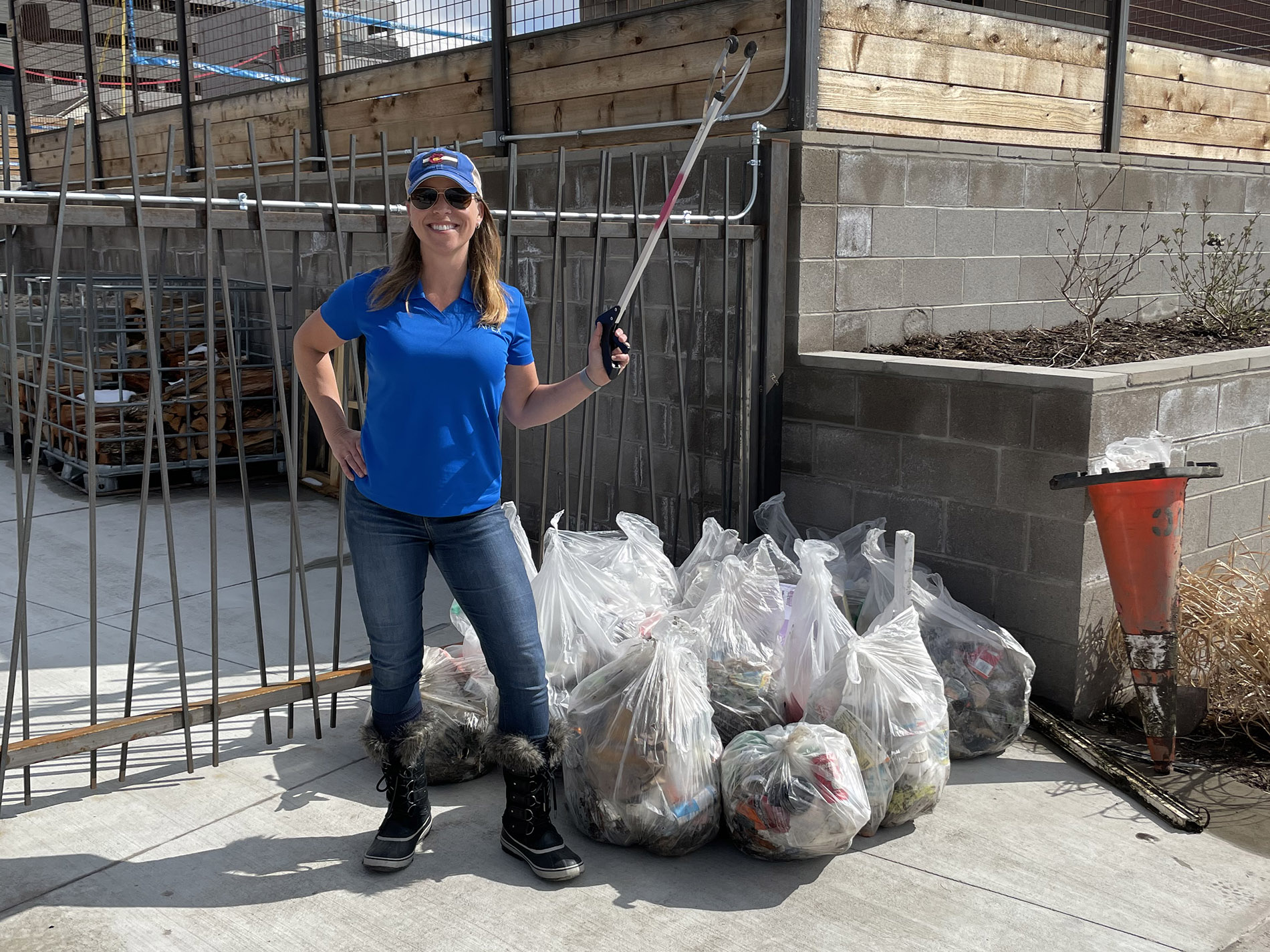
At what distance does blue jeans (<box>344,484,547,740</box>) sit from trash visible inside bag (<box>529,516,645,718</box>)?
1.95 feet

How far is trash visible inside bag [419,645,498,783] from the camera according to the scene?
371 cm

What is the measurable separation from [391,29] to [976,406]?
4921 mm

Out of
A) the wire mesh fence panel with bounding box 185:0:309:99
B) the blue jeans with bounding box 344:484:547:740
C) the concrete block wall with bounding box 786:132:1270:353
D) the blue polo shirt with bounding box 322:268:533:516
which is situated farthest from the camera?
the wire mesh fence panel with bounding box 185:0:309:99

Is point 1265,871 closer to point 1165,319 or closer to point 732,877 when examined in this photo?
point 732,877

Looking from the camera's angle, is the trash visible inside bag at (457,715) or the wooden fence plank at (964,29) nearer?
the trash visible inside bag at (457,715)

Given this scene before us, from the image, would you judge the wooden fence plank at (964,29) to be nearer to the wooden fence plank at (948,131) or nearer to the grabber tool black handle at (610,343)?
the wooden fence plank at (948,131)

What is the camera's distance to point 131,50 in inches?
425

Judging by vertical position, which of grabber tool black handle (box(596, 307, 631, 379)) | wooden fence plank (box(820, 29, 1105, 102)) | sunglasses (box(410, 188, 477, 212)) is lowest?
grabber tool black handle (box(596, 307, 631, 379))

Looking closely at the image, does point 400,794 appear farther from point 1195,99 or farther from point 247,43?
point 247,43

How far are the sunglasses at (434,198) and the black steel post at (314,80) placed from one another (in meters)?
5.90

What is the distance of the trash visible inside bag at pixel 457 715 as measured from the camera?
12.2ft

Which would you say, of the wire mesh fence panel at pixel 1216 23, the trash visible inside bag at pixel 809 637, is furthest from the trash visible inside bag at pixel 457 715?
the wire mesh fence panel at pixel 1216 23

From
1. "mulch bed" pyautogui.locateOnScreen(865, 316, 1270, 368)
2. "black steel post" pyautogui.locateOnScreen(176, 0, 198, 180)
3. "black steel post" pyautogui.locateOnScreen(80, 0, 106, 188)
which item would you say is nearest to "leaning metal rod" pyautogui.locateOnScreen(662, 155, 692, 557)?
"mulch bed" pyautogui.locateOnScreen(865, 316, 1270, 368)

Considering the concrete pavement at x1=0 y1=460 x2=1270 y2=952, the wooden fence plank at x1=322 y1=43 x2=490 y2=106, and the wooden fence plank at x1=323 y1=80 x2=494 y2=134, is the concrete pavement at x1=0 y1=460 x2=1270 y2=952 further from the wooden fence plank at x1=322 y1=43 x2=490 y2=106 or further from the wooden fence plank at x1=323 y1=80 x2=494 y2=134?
the wooden fence plank at x1=322 y1=43 x2=490 y2=106
